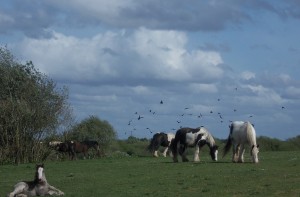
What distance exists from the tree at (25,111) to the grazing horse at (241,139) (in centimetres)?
1828

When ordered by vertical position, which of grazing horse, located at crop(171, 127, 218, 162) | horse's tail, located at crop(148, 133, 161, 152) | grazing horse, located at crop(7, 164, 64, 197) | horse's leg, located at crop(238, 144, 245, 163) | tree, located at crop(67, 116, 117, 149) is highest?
tree, located at crop(67, 116, 117, 149)

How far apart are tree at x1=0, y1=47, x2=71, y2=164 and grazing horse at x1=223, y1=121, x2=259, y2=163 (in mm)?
18285

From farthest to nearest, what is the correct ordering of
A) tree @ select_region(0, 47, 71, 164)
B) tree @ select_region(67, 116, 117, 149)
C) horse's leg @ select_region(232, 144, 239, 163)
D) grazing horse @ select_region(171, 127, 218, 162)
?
1. tree @ select_region(67, 116, 117, 149)
2. tree @ select_region(0, 47, 71, 164)
3. grazing horse @ select_region(171, 127, 218, 162)
4. horse's leg @ select_region(232, 144, 239, 163)

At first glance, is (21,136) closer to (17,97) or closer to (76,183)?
(17,97)

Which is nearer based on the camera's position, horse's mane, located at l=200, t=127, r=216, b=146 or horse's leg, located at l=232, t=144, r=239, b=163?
horse's leg, located at l=232, t=144, r=239, b=163

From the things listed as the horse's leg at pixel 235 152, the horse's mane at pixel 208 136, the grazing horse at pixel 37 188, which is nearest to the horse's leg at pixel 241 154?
the horse's leg at pixel 235 152

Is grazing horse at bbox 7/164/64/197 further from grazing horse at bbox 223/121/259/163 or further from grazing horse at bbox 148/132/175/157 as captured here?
grazing horse at bbox 148/132/175/157

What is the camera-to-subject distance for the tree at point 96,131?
203 ft

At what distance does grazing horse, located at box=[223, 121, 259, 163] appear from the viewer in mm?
33531

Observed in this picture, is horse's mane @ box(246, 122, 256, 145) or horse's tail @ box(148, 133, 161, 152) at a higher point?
horse's tail @ box(148, 133, 161, 152)

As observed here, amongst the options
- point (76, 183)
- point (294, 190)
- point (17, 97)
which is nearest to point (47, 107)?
point (17, 97)

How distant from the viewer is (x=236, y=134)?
113 ft

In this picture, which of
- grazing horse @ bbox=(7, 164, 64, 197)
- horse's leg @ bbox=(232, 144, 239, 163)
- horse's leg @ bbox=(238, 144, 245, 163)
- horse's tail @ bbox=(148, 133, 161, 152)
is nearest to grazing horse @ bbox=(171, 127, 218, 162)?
horse's leg @ bbox=(232, 144, 239, 163)

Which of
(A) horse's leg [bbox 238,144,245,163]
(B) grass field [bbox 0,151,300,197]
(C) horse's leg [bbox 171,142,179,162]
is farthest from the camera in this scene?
(C) horse's leg [bbox 171,142,179,162]
